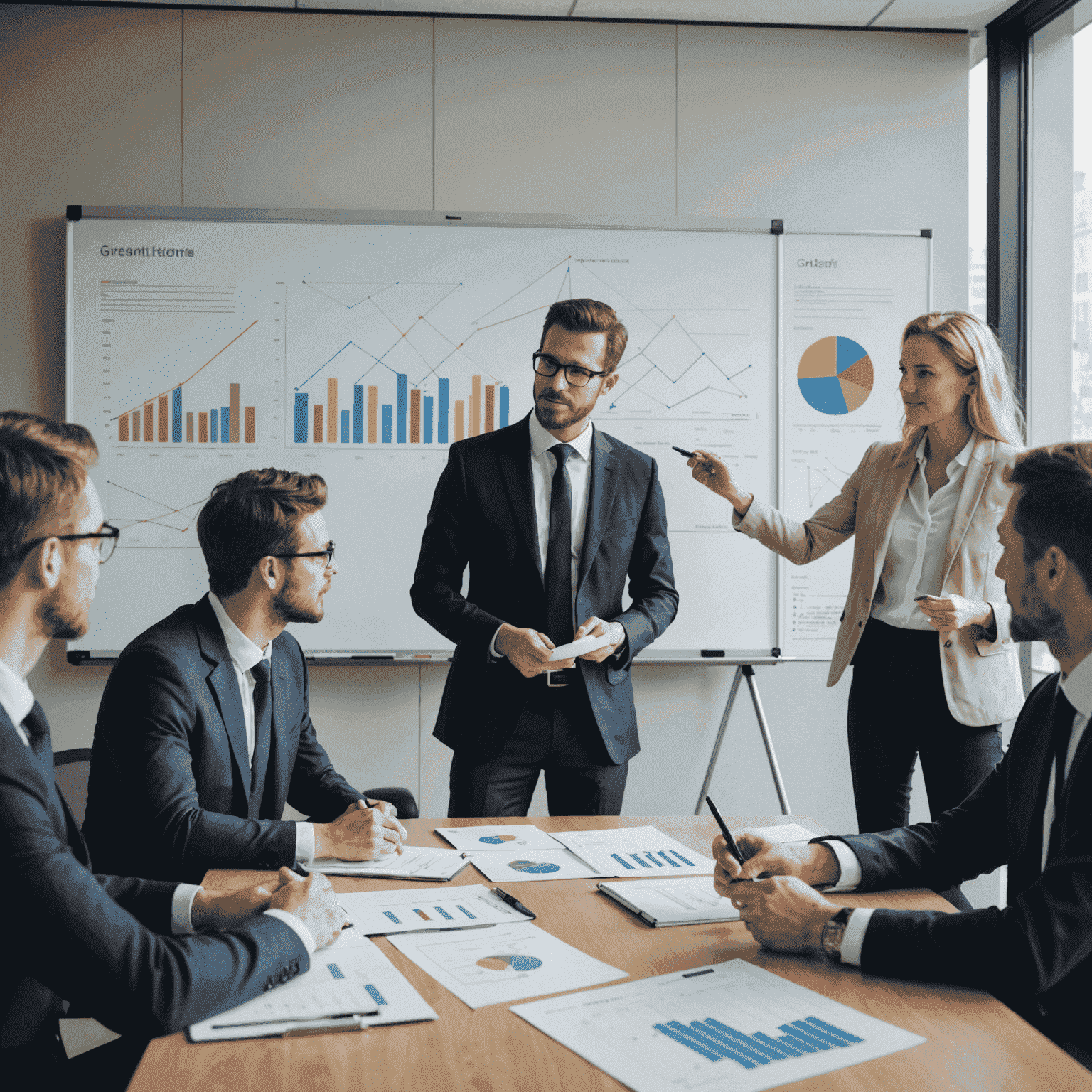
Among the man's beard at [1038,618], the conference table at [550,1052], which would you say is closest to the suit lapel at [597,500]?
the man's beard at [1038,618]

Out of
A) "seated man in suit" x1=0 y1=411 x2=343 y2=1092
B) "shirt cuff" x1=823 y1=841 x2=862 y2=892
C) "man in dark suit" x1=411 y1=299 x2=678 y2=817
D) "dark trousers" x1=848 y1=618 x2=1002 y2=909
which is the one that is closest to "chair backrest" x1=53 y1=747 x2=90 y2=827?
"man in dark suit" x1=411 y1=299 x2=678 y2=817

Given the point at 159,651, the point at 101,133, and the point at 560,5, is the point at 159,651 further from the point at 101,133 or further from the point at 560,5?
the point at 560,5

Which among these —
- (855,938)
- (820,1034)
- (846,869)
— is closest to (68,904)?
(820,1034)

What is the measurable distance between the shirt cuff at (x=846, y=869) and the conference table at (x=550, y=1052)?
260mm

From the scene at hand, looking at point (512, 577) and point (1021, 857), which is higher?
point (512, 577)

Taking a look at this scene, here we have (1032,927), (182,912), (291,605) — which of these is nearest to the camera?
(1032,927)

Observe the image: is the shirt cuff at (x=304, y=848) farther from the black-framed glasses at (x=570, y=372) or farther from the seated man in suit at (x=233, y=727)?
the black-framed glasses at (x=570, y=372)

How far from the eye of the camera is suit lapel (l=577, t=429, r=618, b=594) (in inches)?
98.4

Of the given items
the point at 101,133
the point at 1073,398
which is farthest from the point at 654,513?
the point at 101,133

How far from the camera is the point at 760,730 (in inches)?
142

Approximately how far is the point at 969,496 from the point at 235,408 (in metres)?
2.36

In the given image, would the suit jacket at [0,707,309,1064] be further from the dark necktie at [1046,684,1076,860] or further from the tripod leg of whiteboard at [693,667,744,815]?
the tripod leg of whiteboard at [693,667,744,815]

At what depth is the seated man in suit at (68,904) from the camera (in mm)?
1093

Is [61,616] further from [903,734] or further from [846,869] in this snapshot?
[903,734]
